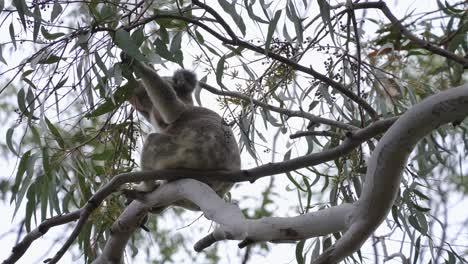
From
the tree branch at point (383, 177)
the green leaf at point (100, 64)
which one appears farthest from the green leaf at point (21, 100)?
the tree branch at point (383, 177)

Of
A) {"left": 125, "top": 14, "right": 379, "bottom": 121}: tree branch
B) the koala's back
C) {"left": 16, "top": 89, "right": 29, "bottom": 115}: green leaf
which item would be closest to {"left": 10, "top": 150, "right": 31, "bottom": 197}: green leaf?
{"left": 16, "top": 89, "right": 29, "bottom": 115}: green leaf

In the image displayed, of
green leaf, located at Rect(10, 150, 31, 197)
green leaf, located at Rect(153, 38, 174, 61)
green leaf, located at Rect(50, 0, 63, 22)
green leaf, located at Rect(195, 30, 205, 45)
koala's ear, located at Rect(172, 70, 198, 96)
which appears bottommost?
green leaf, located at Rect(10, 150, 31, 197)

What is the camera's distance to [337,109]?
281 centimetres

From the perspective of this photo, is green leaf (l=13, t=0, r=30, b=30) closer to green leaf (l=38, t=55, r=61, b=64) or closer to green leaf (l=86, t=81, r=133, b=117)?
green leaf (l=38, t=55, r=61, b=64)

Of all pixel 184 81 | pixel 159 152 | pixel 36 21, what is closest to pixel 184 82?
pixel 184 81

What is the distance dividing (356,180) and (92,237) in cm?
109

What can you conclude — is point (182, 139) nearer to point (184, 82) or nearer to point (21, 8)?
point (184, 82)

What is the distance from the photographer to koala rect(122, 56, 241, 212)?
2.85 m

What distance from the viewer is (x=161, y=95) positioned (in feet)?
9.66

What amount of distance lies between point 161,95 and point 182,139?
7.7 inches

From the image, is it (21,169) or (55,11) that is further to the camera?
(21,169)

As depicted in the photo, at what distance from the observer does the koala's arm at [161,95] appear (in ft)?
8.96

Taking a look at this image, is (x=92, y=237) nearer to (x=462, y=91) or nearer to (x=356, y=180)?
(x=356, y=180)

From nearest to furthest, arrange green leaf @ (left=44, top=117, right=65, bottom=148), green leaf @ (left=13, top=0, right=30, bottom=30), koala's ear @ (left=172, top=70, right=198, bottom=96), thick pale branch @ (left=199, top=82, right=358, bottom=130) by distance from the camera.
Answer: green leaf @ (left=13, top=0, right=30, bottom=30) → thick pale branch @ (left=199, top=82, right=358, bottom=130) → green leaf @ (left=44, top=117, right=65, bottom=148) → koala's ear @ (left=172, top=70, right=198, bottom=96)
